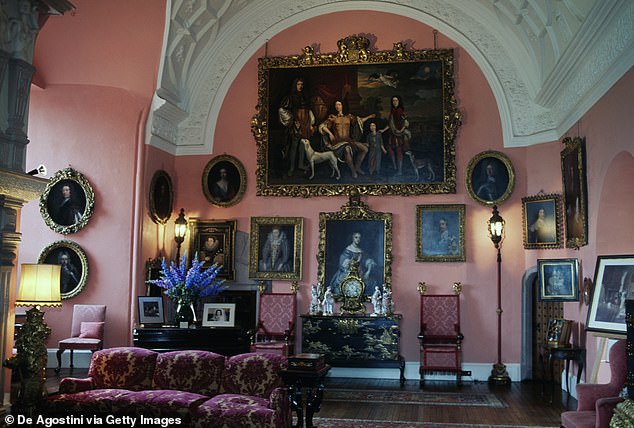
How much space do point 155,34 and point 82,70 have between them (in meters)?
1.61

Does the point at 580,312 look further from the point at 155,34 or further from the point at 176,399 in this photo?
the point at 155,34

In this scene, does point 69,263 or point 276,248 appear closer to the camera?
point 69,263

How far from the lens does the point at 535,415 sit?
32.2 ft

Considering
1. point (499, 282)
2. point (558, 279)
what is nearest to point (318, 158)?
point (499, 282)

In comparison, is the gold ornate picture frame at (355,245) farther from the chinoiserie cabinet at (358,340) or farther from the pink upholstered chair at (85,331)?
the pink upholstered chair at (85,331)

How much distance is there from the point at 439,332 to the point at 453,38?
602 centimetres

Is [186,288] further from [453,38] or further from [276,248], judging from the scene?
[453,38]

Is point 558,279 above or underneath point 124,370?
above

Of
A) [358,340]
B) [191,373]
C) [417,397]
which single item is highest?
[191,373]

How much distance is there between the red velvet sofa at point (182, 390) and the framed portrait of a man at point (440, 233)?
6703 millimetres

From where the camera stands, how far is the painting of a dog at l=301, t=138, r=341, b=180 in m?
14.2

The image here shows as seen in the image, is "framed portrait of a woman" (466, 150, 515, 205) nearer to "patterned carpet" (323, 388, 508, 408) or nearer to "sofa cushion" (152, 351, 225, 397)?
"patterned carpet" (323, 388, 508, 408)

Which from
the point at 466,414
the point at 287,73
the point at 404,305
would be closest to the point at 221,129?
the point at 287,73

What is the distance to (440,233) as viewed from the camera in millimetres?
13672
